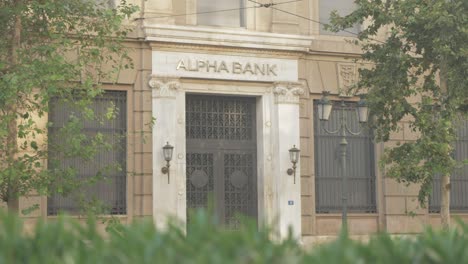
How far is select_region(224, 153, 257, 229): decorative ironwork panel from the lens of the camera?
84.4 feet

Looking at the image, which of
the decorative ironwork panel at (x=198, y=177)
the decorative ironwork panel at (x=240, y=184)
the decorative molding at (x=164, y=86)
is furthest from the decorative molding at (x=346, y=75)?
the decorative molding at (x=164, y=86)

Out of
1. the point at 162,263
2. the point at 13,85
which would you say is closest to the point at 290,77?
the point at 13,85

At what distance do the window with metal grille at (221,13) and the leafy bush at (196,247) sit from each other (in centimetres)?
2107

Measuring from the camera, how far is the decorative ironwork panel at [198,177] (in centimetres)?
2528

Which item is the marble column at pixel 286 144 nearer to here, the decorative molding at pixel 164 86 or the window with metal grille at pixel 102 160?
the decorative molding at pixel 164 86

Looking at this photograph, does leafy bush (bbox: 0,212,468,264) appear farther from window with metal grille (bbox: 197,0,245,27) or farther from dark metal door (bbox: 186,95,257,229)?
window with metal grille (bbox: 197,0,245,27)

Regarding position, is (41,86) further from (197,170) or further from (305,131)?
(305,131)

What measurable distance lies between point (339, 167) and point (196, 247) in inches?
895

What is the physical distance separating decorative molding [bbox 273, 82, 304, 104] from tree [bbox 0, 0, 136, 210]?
724cm

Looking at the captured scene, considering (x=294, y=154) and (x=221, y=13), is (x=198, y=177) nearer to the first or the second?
(x=294, y=154)

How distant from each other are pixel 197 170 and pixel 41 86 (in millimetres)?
8594

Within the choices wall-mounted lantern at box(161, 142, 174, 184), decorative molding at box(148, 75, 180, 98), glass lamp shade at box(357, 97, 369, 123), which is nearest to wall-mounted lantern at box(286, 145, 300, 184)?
glass lamp shade at box(357, 97, 369, 123)

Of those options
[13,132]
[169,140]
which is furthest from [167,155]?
[13,132]

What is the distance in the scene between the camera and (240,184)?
25.9 meters
